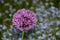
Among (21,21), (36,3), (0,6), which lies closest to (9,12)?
(0,6)

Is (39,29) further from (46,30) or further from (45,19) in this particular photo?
(45,19)

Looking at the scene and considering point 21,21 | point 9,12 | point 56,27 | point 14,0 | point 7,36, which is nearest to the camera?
point 21,21

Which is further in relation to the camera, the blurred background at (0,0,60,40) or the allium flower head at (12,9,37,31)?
the blurred background at (0,0,60,40)

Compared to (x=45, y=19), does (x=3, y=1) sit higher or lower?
higher

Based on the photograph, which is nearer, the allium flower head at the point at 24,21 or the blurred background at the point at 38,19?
the allium flower head at the point at 24,21

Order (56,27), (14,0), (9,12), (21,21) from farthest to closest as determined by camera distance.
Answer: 1. (14,0)
2. (9,12)
3. (56,27)
4. (21,21)

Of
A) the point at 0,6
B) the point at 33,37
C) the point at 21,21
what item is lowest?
the point at 33,37

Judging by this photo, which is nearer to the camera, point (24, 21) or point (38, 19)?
point (24, 21)

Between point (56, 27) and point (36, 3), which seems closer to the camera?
point (56, 27)
